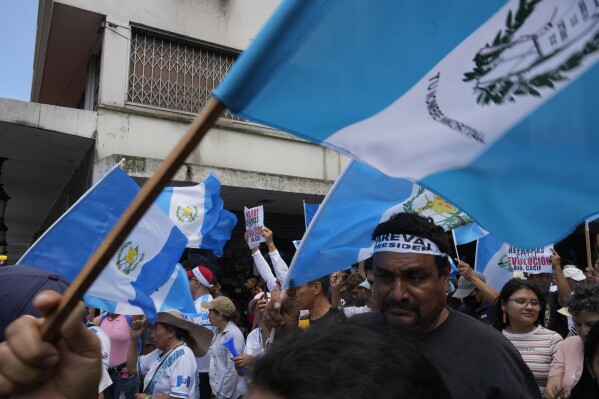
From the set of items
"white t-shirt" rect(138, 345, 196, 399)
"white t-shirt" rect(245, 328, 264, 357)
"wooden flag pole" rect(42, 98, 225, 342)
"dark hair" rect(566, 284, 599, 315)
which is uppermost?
"wooden flag pole" rect(42, 98, 225, 342)

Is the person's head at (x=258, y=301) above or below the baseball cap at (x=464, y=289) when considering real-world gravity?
below

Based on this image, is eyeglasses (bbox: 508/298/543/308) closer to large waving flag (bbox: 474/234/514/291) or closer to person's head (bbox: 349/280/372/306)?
large waving flag (bbox: 474/234/514/291)

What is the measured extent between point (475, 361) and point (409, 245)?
622 mm

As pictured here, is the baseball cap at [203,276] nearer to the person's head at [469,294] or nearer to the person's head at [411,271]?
the person's head at [469,294]

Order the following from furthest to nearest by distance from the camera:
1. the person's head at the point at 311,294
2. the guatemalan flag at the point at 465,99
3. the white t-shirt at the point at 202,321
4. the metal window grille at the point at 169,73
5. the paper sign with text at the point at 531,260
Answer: the metal window grille at the point at 169,73
the white t-shirt at the point at 202,321
the paper sign with text at the point at 531,260
the person's head at the point at 311,294
the guatemalan flag at the point at 465,99

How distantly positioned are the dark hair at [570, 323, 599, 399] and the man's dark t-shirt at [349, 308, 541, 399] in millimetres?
1091

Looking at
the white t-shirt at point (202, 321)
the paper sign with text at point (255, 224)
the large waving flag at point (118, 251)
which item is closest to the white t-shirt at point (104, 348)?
the large waving flag at point (118, 251)

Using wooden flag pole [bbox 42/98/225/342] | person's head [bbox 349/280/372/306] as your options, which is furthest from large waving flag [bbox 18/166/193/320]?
person's head [bbox 349/280/372/306]

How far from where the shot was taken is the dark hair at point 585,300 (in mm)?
3551

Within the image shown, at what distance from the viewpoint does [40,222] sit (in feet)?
59.6

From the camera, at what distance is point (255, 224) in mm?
6262

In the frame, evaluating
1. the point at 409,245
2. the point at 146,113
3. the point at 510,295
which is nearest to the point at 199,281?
the point at 146,113

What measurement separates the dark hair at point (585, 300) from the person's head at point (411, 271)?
5.88ft

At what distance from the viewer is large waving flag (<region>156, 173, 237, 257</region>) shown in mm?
5266
